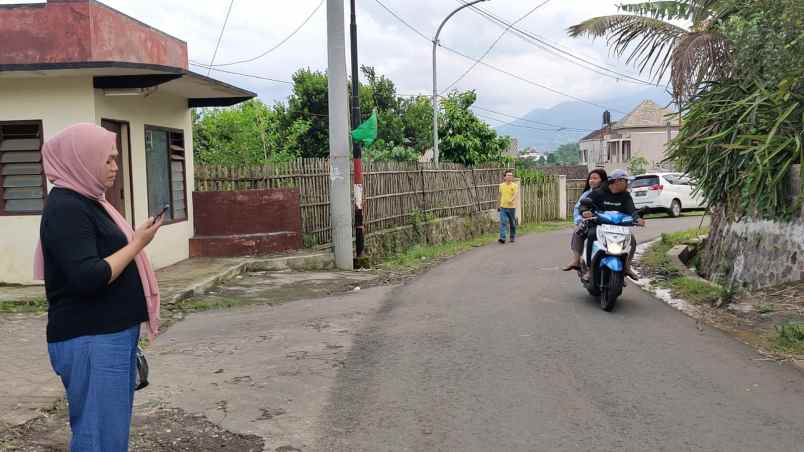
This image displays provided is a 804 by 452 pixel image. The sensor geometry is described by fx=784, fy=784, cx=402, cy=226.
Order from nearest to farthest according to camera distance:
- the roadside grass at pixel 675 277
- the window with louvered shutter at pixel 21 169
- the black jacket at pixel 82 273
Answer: the black jacket at pixel 82 273, the roadside grass at pixel 675 277, the window with louvered shutter at pixel 21 169

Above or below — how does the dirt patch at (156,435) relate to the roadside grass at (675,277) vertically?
below

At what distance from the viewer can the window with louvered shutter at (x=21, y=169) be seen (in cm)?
1142

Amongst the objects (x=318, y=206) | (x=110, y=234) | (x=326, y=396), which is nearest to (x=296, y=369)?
(x=326, y=396)

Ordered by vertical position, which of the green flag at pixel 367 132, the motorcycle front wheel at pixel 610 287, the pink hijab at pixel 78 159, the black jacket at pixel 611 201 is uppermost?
the green flag at pixel 367 132

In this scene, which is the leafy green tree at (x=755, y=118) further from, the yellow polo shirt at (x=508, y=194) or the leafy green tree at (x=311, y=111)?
the leafy green tree at (x=311, y=111)

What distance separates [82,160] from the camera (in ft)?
10.6

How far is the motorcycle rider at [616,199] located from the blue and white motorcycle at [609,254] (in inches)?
4.8

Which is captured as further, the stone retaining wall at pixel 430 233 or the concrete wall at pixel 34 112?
the stone retaining wall at pixel 430 233

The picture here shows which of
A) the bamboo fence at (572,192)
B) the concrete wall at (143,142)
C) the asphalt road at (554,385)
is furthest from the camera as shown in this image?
the bamboo fence at (572,192)

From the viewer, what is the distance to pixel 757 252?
10148 millimetres

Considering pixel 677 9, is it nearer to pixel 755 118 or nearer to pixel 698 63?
pixel 698 63

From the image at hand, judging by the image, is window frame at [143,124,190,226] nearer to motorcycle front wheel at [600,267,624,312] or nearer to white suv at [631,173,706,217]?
motorcycle front wheel at [600,267,624,312]

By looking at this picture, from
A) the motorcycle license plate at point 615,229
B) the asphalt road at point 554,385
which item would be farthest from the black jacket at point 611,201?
the asphalt road at point 554,385

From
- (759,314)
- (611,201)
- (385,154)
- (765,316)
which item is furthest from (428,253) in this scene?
(385,154)
